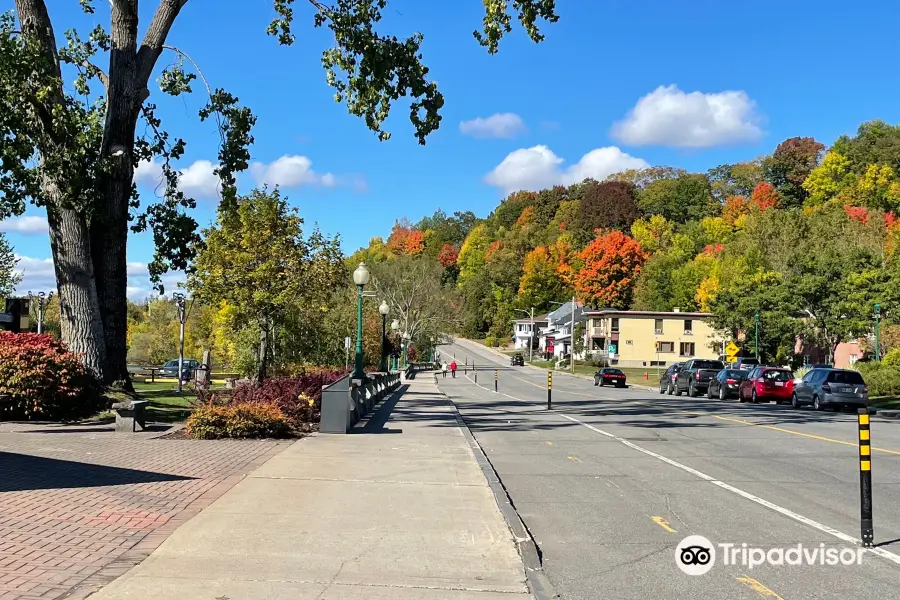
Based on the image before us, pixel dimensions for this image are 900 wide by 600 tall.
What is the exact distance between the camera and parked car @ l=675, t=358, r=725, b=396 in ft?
144

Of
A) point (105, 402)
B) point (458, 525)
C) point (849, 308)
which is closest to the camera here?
point (458, 525)

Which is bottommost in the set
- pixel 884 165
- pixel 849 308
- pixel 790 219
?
pixel 849 308

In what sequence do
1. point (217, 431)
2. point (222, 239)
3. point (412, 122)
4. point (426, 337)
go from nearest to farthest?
point (217, 431) < point (412, 122) < point (222, 239) < point (426, 337)

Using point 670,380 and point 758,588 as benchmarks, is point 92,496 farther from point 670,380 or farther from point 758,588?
point 670,380

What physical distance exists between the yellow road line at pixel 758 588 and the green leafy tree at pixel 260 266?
27168 millimetres

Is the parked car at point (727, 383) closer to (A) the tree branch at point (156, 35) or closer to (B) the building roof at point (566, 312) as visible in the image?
(A) the tree branch at point (156, 35)

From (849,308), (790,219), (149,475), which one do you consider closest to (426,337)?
(790,219)

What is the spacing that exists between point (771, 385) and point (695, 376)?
727 cm

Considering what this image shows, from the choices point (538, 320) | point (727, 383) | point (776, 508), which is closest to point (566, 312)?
point (538, 320)

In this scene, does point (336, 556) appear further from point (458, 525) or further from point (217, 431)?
point (217, 431)

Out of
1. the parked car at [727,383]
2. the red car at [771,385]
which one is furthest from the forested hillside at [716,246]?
the red car at [771,385]

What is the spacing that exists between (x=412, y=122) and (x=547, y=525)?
46.9ft

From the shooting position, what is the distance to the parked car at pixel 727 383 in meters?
39.8

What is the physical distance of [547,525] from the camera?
8891 millimetres
